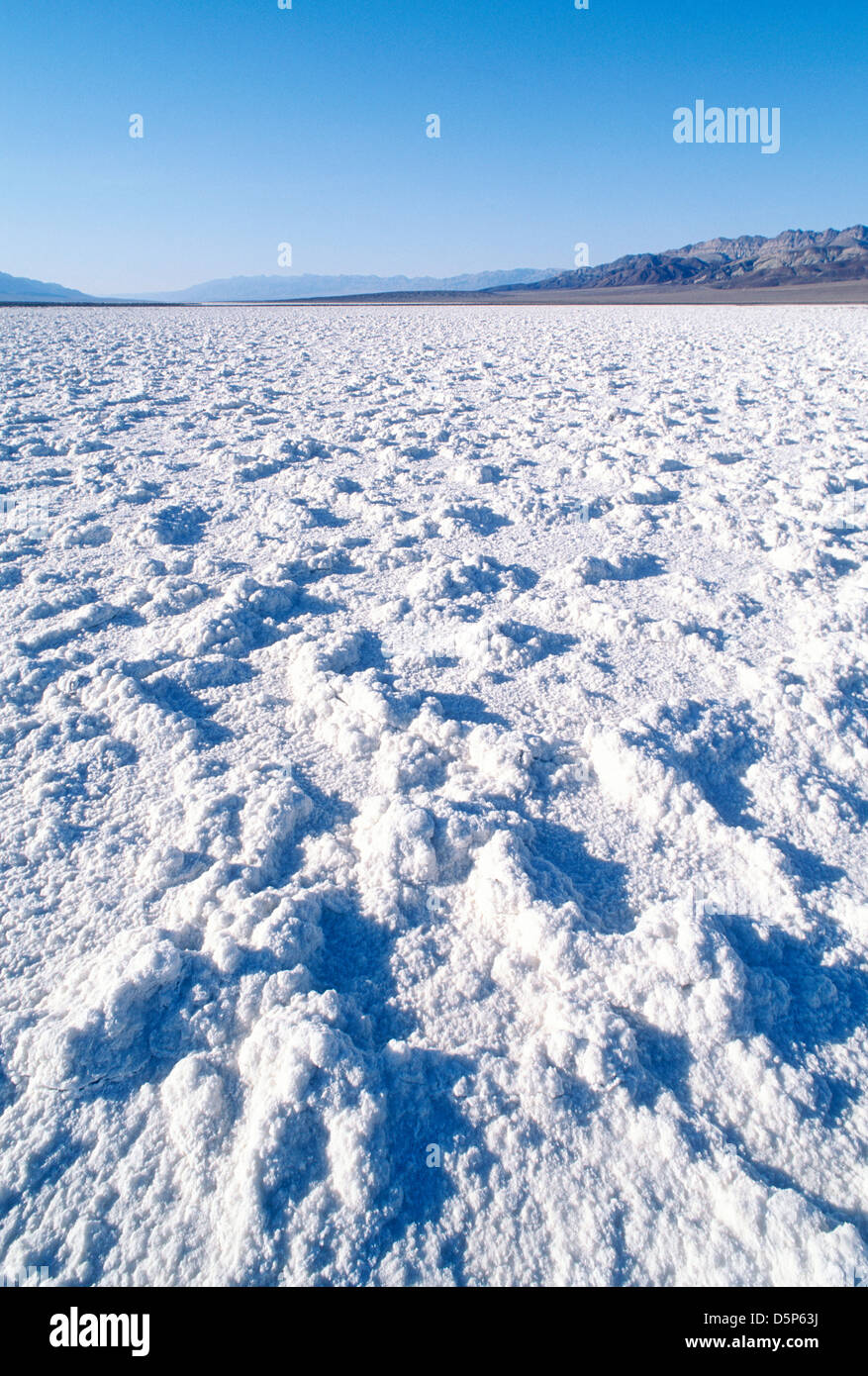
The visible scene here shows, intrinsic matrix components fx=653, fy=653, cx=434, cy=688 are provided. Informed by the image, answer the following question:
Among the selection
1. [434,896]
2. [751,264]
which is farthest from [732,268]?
[434,896]

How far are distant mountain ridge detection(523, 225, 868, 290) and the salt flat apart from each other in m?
59.4

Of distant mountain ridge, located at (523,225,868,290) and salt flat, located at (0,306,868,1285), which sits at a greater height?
distant mountain ridge, located at (523,225,868,290)

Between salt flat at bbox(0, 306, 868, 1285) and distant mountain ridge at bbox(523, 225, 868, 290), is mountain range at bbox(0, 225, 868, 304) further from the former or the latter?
salt flat at bbox(0, 306, 868, 1285)

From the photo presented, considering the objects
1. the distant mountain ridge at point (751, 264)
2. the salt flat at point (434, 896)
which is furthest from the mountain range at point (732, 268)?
the salt flat at point (434, 896)

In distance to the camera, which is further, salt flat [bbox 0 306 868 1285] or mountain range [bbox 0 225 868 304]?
mountain range [bbox 0 225 868 304]

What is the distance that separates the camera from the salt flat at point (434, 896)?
1.20m

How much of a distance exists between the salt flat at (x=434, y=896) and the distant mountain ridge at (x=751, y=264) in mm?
59358

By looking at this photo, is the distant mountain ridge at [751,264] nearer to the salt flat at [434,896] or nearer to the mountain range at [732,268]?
the mountain range at [732,268]

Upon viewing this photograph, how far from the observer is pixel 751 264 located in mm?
75812

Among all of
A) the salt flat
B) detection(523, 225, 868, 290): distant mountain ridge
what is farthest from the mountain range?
the salt flat

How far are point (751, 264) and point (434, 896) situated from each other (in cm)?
9650

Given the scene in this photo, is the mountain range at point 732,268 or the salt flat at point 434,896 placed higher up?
the mountain range at point 732,268

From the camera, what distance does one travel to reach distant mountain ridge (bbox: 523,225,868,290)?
56219mm

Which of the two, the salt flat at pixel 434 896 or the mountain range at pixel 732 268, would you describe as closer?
the salt flat at pixel 434 896
